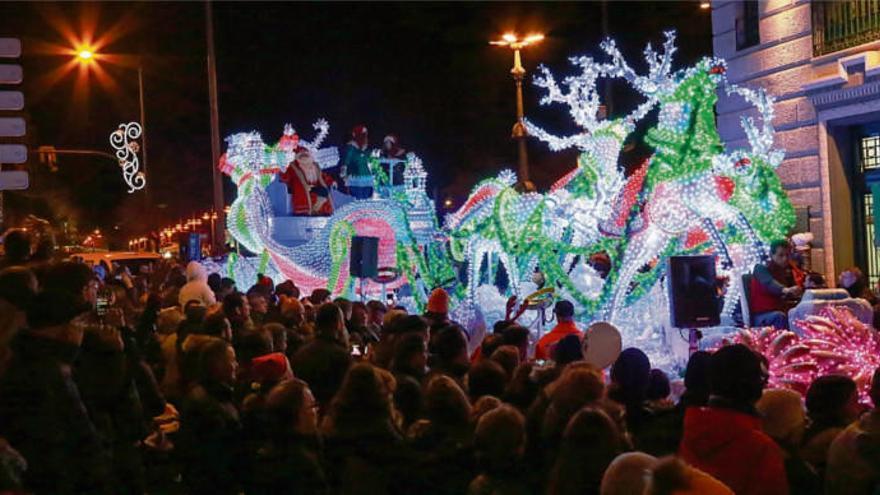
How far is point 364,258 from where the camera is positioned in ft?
50.0

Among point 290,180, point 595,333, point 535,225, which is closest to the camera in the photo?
point 595,333

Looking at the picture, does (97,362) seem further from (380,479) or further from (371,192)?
(371,192)

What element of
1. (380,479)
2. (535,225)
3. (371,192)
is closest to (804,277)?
(535,225)

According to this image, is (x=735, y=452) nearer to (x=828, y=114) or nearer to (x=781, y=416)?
(x=781, y=416)

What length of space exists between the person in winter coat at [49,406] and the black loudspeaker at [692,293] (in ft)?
21.3

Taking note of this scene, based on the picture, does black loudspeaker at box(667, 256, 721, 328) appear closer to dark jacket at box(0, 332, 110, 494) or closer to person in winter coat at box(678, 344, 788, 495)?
person in winter coat at box(678, 344, 788, 495)

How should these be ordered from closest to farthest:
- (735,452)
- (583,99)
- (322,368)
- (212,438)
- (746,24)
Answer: (735,452) < (212,438) < (322,368) < (583,99) < (746,24)

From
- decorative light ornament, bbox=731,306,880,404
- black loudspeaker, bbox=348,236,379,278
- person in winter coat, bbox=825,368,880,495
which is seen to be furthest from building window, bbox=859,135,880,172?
person in winter coat, bbox=825,368,880,495

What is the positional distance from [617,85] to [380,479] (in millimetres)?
25672

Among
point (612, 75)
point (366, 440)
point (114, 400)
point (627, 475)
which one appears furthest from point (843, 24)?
point (627, 475)

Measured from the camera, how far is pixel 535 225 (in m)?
14.1

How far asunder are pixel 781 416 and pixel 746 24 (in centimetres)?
1399

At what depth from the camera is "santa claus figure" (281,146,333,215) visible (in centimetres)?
2173

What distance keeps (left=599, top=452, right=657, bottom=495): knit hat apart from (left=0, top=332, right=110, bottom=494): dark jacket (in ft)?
9.77
